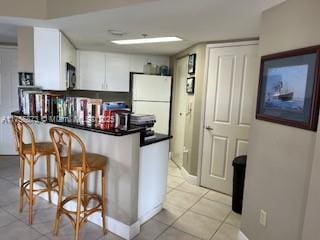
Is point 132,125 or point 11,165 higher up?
point 132,125

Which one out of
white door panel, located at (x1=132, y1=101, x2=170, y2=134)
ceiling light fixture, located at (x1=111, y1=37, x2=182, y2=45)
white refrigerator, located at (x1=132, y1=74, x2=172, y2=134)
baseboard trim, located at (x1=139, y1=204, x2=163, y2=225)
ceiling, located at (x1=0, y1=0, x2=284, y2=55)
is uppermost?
ceiling light fixture, located at (x1=111, y1=37, x2=182, y2=45)

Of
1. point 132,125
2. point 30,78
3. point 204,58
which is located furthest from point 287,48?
point 30,78

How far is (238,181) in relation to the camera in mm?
2818

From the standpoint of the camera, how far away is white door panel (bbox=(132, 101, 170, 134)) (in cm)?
471

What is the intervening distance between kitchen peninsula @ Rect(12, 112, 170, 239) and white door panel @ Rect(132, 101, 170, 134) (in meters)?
2.04

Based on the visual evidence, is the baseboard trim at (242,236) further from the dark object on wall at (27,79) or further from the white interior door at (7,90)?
the white interior door at (7,90)

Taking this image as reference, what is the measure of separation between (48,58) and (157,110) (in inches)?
88.3

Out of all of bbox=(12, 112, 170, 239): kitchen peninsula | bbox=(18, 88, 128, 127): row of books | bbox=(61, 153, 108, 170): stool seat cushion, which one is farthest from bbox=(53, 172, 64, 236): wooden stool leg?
bbox=(18, 88, 128, 127): row of books

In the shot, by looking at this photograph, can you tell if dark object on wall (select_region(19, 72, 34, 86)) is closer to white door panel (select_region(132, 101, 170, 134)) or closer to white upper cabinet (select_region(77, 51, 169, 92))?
white upper cabinet (select_region(77, 51, 169, 92))

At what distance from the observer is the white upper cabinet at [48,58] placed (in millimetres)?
2990

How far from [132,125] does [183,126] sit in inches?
84.0

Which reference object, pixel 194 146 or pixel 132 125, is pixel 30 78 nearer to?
pixel 132 125

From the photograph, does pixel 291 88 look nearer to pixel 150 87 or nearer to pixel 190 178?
pixel 190 178

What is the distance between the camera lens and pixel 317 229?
137 cm
